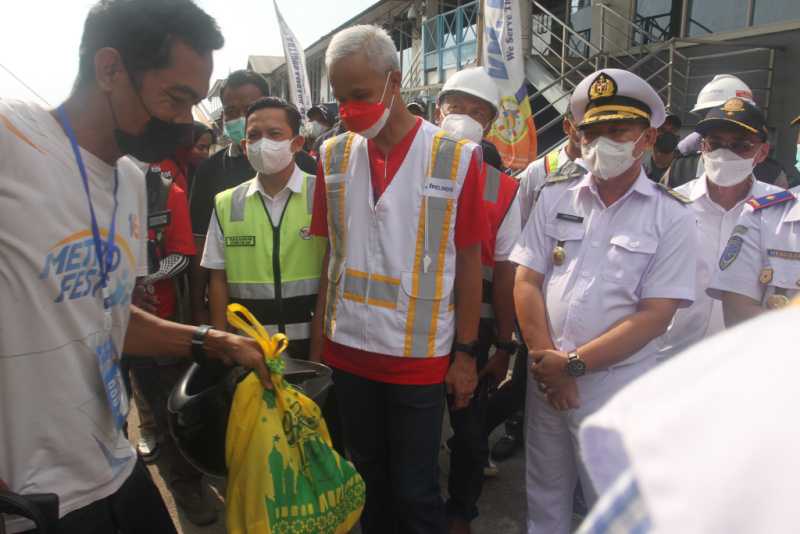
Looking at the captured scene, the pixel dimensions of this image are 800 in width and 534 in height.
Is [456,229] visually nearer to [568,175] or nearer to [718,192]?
[568,175]

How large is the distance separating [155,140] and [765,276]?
6.96ft

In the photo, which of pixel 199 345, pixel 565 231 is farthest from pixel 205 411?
pixel 565 231

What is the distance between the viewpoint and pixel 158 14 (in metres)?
1.46

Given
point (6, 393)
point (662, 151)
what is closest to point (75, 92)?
point (6, 393)

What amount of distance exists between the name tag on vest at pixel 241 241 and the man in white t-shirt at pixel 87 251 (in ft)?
2.81

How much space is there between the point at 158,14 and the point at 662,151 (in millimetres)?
4899

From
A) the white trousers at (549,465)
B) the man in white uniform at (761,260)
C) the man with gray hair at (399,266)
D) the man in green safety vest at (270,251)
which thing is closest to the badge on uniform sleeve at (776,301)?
the man in white uniform at (761,260)

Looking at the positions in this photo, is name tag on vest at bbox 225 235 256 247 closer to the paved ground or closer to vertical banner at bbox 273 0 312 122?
the paved ground

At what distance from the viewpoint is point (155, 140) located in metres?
1.53

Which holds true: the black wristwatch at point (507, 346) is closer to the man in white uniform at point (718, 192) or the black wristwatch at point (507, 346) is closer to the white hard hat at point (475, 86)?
the man in white uniform at point (718, 192)

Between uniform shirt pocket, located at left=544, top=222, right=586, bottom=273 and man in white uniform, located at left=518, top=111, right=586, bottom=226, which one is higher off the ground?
man in white uniform, located at left=518, top=111, right=586, bottom=226

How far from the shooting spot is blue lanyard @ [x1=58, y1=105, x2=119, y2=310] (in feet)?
4.42

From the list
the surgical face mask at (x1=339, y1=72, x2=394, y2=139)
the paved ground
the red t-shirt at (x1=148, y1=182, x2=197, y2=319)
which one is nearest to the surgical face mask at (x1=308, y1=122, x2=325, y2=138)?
the red t-shirt at (x1=148, y1=182, x2=197, y2=319)

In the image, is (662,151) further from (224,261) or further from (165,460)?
(165,460)
